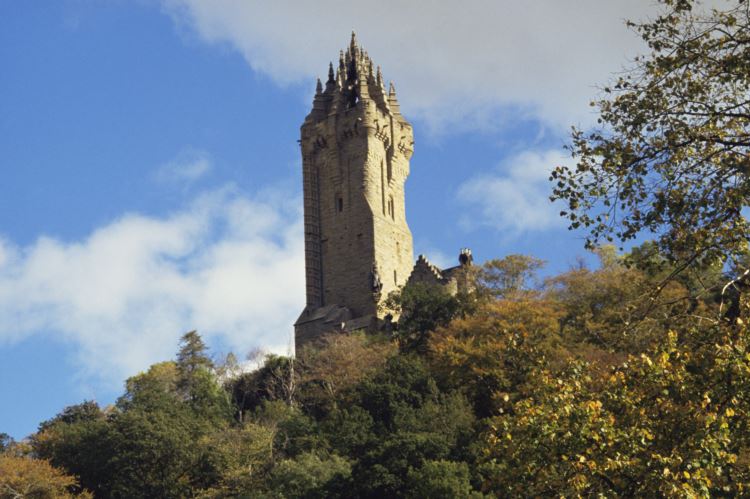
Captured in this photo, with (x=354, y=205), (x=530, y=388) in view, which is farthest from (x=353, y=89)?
(x=530, y=388)

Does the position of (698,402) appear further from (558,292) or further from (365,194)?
(365,194)

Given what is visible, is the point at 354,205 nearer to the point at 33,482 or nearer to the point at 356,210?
the point at 356,210

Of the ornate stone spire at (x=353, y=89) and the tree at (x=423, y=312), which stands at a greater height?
the ornate stone spire at (x=353, y=89)

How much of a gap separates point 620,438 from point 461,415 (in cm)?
2294

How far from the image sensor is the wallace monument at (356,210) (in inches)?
2657

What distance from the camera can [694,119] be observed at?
54.2ft

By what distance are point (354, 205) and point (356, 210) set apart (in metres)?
0.43

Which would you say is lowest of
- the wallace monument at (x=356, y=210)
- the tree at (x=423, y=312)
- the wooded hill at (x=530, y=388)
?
the wooded hill at (x=530, y=388)

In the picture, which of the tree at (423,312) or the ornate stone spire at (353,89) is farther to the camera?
the ornate stone spire at (353,89)

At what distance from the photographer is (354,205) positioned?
7062 cm

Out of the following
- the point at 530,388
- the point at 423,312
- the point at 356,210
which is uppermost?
the point at 356,210

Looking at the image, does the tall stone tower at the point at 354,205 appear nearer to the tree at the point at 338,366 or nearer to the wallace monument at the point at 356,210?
the wallace monument at the point at 356,210

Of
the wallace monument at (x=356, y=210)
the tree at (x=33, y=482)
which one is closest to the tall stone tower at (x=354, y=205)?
the wallace monument at (x=356, y=210)

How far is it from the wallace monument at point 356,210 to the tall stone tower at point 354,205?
2.5 inches
